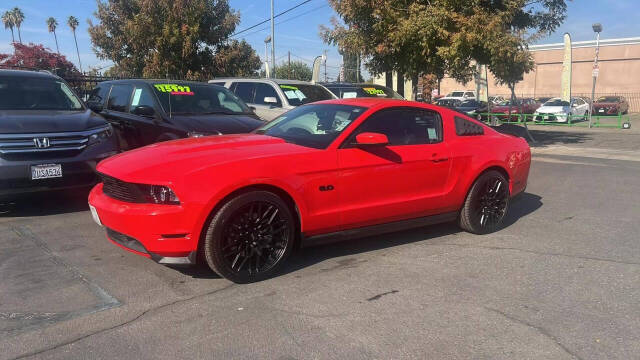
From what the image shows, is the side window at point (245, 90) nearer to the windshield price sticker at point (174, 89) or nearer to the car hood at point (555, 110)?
the windshield price sticker at point (174, 89)

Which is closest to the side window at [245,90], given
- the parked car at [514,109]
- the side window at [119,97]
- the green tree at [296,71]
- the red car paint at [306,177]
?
the side window at [119,97]

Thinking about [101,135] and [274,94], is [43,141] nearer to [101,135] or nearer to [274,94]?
[101,135]

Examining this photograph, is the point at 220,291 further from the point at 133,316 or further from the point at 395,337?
the point at 395,337

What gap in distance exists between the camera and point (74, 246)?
15.8 ft

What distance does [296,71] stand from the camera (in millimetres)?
74500

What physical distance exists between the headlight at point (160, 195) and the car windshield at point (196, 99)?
4.13 m

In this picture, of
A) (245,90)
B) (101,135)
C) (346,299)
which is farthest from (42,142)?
(245,90)

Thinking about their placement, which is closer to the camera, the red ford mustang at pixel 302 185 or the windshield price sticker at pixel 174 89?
the red ford mustang at pixel 302 185

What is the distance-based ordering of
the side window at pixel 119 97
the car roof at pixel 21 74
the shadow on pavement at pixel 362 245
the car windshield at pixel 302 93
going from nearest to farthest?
the shadow on pavement at pixel 362 245
the car roof at pixel 21 74
the side window at pixel 119 97
the car windshield at pixel 302 93

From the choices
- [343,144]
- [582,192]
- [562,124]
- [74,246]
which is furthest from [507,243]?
[562,124]

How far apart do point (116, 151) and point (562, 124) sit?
25.5m

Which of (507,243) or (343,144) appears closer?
(343,144)

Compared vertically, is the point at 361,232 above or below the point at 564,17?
below

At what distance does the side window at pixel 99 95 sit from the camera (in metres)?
8.90
